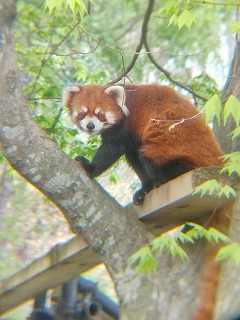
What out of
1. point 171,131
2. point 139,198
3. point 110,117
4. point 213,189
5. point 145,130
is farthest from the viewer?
point 110,117

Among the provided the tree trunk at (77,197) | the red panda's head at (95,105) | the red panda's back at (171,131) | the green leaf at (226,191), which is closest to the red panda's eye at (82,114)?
the red panda's head at (95,105)

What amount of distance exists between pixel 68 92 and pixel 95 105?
32 centimetres

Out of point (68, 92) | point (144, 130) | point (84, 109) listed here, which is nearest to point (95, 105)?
point (84, 109)

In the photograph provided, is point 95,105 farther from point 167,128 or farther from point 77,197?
point 77,197

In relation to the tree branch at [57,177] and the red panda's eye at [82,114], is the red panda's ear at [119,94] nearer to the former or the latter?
the red panda's eye at [82,114]

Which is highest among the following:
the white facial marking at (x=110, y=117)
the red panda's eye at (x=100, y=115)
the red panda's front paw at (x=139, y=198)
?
the red panda's eye at (x=100, y=115)

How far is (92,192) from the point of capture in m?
3.83

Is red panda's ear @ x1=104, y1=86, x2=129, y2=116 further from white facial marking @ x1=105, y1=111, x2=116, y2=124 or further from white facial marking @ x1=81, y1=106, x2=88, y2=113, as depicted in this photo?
white facial marking @ x1=81, y1=106, x2=88, y2=113

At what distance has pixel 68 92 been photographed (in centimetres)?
541

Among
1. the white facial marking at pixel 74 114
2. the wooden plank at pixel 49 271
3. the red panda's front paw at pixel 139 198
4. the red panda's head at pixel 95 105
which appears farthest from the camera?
the white facial marking at pixel 74 114

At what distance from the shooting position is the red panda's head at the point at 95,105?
4.99m

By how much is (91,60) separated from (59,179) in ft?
18.0

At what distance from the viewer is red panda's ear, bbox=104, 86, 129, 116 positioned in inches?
192

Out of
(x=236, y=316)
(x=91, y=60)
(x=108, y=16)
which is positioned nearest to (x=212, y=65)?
(x=108, y=16)
